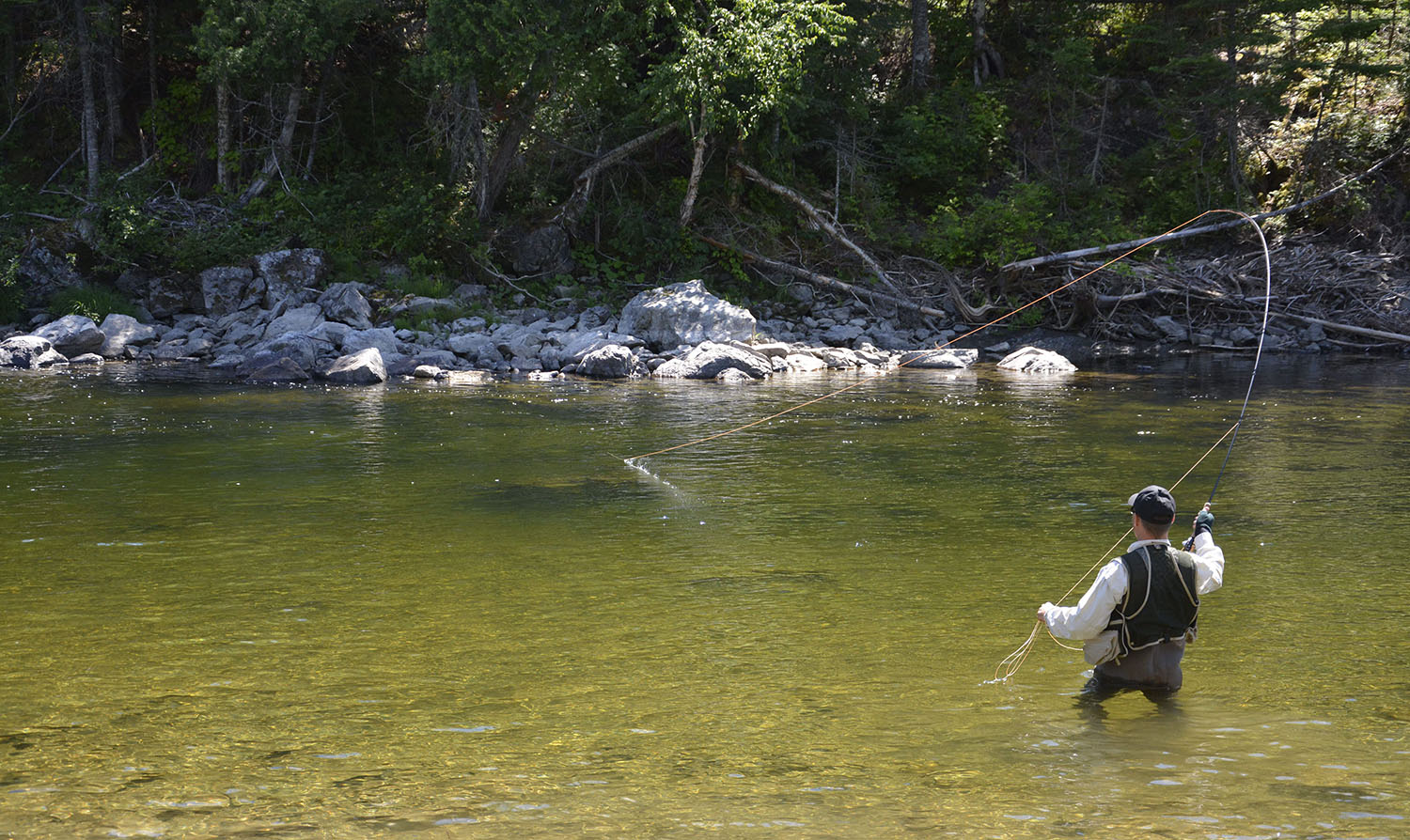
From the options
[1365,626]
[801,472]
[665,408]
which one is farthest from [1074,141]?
[1365,626]

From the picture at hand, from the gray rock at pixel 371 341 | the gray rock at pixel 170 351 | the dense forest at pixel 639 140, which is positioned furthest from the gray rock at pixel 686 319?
the gray rock at pixel 170 351

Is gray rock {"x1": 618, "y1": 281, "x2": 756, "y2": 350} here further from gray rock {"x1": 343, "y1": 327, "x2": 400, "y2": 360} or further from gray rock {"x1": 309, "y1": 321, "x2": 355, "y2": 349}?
gray rock {"x1": 309, "y1": 321, "x2": 355, "y2": 349}

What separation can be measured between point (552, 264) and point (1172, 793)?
20.9m

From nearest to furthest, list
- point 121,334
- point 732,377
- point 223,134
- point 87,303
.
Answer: point 732,377, point 121,334, point 87,303, point 223,134

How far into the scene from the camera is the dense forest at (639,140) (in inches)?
857

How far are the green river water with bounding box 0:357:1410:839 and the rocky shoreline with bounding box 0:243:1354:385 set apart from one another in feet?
22.2

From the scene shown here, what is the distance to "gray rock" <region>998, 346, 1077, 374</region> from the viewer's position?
756 inches

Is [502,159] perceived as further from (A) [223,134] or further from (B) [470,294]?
(A) [223,134]

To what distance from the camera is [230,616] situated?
6223mm

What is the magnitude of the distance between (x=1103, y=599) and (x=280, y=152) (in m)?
23.4

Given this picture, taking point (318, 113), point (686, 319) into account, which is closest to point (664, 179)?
point (686, 319)

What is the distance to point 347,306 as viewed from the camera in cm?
2123

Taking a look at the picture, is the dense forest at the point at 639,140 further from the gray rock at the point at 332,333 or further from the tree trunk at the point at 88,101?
the gray rock at the point at 332,333

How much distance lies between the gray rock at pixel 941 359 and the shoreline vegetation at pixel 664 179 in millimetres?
631
